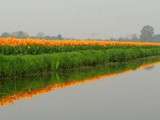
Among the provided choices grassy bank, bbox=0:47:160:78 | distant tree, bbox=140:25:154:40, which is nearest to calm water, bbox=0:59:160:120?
grassy bank, bbox=0:47:160:78

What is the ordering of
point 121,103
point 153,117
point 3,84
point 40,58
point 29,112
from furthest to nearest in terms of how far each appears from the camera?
point 40,58 → point 3,84 → point 121,103 → point 29,112 → point 153,117

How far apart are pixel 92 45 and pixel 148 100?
3219 cm

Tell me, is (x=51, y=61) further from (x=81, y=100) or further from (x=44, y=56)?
(x=81, y=100)

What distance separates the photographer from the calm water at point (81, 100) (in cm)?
1287

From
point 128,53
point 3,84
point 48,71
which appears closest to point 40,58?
point 48,71

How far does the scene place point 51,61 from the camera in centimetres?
2941

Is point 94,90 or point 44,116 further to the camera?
point 94,90

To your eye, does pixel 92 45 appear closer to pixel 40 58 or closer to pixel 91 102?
pixel 40 58

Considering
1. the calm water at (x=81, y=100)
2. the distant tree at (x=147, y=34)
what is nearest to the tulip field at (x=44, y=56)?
the calm water at (x=81, y=100)

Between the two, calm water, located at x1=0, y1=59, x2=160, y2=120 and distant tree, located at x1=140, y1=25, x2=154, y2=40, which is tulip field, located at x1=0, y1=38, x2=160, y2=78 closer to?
calm water, located at x1=0, y1=59, x2=160, y2=120

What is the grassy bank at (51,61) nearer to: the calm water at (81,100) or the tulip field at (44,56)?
the tulip field at (44,56)

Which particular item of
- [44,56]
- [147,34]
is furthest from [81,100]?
[147,34]

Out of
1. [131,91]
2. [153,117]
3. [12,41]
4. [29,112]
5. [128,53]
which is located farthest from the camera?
[128,53]

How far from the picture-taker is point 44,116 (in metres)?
12.7
